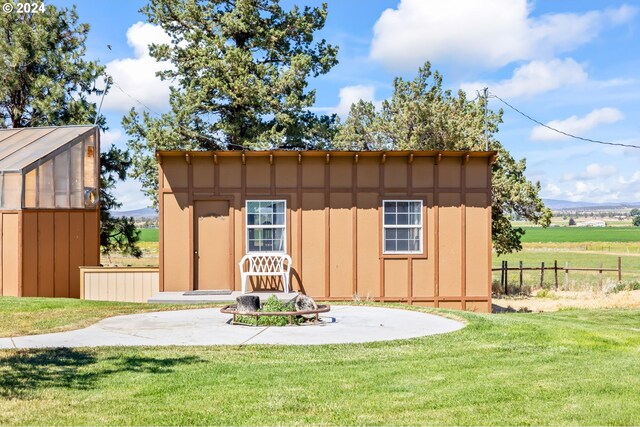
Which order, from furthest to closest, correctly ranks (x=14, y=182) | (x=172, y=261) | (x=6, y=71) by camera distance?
1. (x=6, y=71)
2. (x=14, y=182)
3. (x=172, y=261)

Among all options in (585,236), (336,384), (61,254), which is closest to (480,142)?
(61,254)

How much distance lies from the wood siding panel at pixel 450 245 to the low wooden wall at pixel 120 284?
20.6ft

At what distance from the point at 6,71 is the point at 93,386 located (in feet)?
62.0

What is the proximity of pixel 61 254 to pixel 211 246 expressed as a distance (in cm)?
479

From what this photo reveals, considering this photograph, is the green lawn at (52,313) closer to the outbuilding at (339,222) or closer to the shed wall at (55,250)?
the outbuilding at (339,222)

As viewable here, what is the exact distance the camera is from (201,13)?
2311 centimetres

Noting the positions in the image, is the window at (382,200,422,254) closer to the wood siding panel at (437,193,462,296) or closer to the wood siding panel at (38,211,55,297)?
the wood siding panel at (437,193,462,296)

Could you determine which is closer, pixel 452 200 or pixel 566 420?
pixel 566 420

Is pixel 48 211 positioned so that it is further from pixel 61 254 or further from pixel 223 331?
pixel 223 331

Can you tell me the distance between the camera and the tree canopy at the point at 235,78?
22.3 metres

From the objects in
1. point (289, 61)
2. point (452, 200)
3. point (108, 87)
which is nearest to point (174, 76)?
point (108, 87)

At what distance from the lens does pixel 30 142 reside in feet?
58.1

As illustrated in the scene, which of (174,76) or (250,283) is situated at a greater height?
(174,76)

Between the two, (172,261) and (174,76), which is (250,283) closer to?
(172,261)
